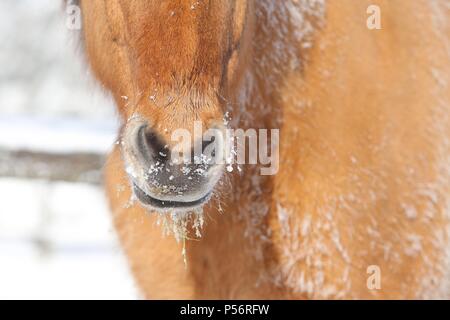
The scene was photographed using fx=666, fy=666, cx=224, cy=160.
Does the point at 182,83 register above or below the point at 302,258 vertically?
above

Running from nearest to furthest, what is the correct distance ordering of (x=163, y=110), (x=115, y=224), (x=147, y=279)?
1. (x=163, y=110)
2. (x=147, y=279)
3. (x=115, y=224)

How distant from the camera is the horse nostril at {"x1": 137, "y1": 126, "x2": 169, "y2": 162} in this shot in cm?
192

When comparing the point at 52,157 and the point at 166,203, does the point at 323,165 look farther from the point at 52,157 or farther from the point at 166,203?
the point at 52,157

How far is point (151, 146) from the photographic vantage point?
1.95 metres

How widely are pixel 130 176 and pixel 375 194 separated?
104 cm

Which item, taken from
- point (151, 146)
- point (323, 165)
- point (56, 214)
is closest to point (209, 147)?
point (151, 146)

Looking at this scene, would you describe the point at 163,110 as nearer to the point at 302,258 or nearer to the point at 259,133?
the point at 259,133

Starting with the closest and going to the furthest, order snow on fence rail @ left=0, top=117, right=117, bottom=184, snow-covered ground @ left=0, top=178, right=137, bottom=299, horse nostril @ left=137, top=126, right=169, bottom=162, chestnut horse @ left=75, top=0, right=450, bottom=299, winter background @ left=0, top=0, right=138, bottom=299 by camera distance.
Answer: horse nostril @ left=137, top=126, right=169, bottom=162 → chestnut horse @ left=75, top=0, right=450, bottom=299 → snow-covered ground @ left=0, top=178, right=137, bottom=299 → winter background @ left=0, top=0, right=138, bottom=299 → snow on fence rail @ left=0, top=117, right=117, bottom=184

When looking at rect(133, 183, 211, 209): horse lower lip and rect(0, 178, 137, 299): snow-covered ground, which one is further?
rect(0, 178, 137, 299): snow-covered ground

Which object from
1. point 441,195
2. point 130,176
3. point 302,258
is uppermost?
point 130,176

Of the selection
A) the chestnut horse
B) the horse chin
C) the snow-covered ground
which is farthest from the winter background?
the horse chin

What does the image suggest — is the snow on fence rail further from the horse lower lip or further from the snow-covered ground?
the horse lower lip
